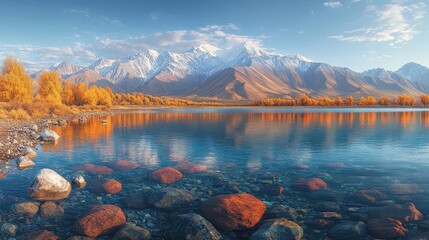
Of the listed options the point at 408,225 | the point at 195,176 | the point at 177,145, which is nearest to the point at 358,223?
the point at 408,225

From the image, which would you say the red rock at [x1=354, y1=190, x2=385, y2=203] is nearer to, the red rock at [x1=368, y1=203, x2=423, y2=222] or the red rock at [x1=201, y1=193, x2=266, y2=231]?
the red rock at [x1=368, y1=203, x2=423, y2=222]

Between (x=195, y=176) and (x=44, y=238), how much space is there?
1120 centimetres

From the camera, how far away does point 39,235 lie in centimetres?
1180

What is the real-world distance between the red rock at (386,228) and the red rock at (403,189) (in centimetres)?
568

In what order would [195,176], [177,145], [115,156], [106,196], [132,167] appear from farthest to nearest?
[177,145] < [115,156] < [132,167] < [195,176] < [106,196]

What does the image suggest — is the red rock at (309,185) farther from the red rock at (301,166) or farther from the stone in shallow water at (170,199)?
the stone in shallow water at (170,199)

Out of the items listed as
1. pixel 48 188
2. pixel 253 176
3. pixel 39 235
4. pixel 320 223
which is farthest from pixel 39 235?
pixel 253 176

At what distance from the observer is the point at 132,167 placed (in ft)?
79.5

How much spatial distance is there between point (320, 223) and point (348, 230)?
4.06 ft

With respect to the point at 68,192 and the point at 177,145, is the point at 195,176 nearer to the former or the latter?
the point at 68,192

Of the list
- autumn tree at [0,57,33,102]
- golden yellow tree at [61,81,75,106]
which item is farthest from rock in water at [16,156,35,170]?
golden yellow tree at [61,81,75,106]

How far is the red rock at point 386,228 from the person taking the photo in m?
12.1

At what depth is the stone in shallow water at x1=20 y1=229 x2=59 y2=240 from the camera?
38.1 feet

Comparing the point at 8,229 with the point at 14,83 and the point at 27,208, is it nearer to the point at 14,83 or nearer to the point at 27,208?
the point at 27,208
